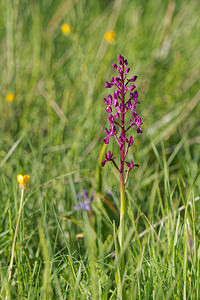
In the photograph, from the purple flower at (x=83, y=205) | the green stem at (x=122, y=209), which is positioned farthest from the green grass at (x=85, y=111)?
the green stem at (x=122, y=209)

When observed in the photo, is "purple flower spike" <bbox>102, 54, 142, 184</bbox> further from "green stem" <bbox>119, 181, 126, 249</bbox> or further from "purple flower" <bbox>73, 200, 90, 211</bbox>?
"purple flower" <bbox>73, 200, 90, 211</bbox>

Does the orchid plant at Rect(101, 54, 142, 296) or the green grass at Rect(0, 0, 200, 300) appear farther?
the green grass at Rect(0, 0, 200, 300)

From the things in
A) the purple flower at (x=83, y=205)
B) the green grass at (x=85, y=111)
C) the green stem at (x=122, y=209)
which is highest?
the green grass at (x=85, y=111)

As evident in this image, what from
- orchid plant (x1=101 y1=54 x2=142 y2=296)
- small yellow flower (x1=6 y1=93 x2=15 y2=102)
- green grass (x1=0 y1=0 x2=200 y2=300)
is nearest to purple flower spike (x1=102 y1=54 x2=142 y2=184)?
orchid plant (x1=101 y1=54 x2=142 y2=296)

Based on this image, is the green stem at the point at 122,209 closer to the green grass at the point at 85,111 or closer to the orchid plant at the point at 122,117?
the orchid plant at the point at 122,117

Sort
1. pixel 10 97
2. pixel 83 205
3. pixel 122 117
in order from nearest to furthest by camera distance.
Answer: pixel 122 117
pixel 83 205
pixel 10 97

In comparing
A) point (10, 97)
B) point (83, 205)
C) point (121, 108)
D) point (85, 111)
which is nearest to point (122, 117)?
point (121, 108)

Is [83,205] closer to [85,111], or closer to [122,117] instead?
[122,117]

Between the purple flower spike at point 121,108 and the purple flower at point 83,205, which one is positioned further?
the purple flower at point 83,205

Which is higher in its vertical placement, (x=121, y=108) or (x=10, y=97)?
(x=10, y=97)

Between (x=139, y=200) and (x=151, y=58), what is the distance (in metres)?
1.51

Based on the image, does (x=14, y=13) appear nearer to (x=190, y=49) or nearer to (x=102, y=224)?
(x=190, y=49)

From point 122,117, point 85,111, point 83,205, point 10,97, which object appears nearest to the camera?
point 122,117

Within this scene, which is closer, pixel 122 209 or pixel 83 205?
pixel 122 209
